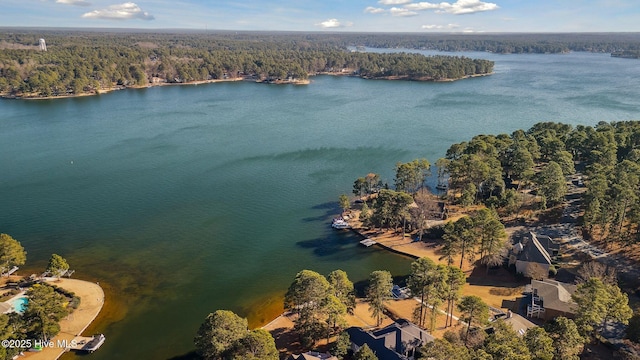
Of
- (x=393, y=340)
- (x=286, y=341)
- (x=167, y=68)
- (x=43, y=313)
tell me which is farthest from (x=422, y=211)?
(x=167, y=68)

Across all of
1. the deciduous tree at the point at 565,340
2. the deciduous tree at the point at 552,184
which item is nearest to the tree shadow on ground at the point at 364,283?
the deciduous tree at the point at 565,340

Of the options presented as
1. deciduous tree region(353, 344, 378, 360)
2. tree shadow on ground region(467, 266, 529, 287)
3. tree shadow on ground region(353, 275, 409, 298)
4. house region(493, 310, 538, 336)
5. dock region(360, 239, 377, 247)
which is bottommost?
tree shadow on ground region(353, 275, 409, 298)

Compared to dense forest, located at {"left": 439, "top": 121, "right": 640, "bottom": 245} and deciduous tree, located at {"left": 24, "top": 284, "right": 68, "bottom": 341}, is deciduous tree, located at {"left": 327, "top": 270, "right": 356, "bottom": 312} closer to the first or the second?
deciduous tree, located at {"left": 24, "top": 284, "right": 68, "bottom": 341}

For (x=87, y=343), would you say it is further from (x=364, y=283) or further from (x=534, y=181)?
(x=534, y=181)

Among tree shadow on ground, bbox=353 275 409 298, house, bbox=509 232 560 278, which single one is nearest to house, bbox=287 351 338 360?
tree shadow on ground, bbox=353 275 409 298

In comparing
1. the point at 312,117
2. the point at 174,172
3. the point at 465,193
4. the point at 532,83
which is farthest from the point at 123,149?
the point at 532,83

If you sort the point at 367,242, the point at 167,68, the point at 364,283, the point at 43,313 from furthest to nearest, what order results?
the point at 167,68
the point at 367,242
the point at 364,283
the point at 43,313
